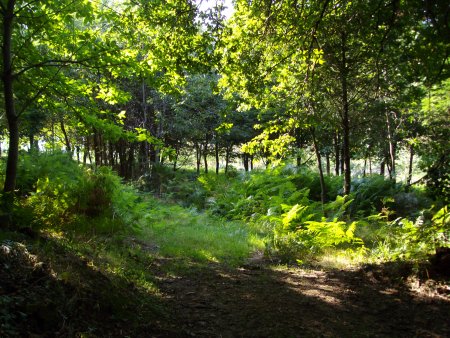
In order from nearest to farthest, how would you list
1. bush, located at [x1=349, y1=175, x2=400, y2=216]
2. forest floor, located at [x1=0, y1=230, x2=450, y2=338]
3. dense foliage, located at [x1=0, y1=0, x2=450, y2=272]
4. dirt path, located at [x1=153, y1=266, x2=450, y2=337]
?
forest floor, located at [x1=0, y1=230, x2=450, y2=338]
dirt path, located at [x1=153, y1=266, x2=450, y2=337]
dense foliage, located at [x1=0, y1=0, x2=450, y2=272]
bush, located at [x1=349, y1=175, x2=400, y2=216]

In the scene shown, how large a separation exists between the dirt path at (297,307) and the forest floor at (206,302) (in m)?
0.01

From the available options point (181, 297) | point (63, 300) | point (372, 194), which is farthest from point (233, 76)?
point (372, 194)

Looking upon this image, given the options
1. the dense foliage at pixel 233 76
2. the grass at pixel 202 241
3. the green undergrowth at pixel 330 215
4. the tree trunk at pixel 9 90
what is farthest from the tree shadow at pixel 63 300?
the green undergrowth at pixel 330 215

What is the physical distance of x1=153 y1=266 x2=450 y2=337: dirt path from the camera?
3.52m

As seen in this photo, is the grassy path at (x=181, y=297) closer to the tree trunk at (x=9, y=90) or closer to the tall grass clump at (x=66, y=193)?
the tall grass clump at (x=66, y=193)

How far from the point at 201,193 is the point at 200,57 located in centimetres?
1111

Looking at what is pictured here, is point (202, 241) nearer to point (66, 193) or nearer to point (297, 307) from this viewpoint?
point (66, 193)

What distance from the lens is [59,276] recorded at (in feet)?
10.3

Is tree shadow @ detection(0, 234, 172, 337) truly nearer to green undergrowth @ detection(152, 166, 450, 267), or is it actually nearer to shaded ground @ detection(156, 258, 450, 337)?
shaded ground @ detection(156, 258, 450, 337)

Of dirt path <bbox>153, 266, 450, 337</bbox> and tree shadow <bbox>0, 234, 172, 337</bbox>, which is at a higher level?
tree shadow <bbox>0, 234, 172, 337</bbox>

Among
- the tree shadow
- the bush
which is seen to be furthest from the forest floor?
the bush

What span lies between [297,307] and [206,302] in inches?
40.8

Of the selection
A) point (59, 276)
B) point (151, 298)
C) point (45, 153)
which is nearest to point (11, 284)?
point (59, 276)

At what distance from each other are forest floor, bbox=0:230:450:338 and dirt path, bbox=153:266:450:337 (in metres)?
0.01
